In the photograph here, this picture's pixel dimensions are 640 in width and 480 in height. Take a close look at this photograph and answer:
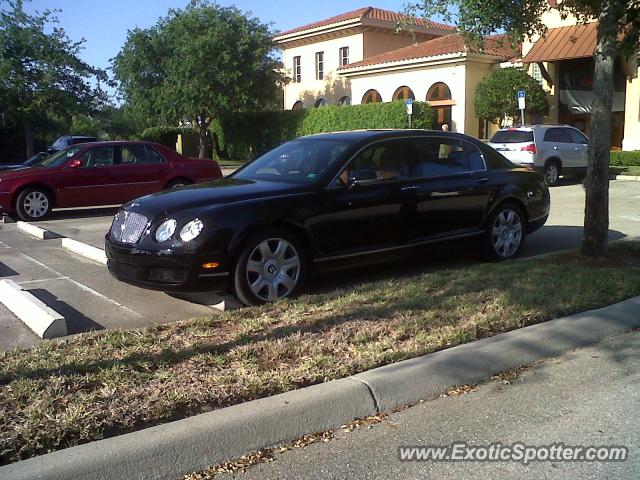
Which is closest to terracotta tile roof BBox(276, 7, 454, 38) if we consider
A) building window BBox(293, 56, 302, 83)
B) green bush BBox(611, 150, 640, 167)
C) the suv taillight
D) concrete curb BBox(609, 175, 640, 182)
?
building window BBox(293, 56, 302, 83)

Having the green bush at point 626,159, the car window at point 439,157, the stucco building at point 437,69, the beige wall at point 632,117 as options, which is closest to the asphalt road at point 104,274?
the car window at point 439,157

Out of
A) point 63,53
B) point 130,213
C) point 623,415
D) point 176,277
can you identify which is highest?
point 63,53

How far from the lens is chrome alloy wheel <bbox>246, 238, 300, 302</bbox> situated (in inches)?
232

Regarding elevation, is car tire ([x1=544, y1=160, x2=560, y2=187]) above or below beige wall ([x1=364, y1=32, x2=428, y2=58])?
Result: below

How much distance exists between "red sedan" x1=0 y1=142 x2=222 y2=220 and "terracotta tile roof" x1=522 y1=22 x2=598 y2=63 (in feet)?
53.6

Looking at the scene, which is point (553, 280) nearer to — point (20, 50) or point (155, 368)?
point (155, 368)

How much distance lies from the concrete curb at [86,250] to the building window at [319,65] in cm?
3389

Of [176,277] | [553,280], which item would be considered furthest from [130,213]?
[553,280]

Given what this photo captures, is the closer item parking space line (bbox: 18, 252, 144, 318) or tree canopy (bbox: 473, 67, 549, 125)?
parking space line (bbox: 18, 252, 144, 318)

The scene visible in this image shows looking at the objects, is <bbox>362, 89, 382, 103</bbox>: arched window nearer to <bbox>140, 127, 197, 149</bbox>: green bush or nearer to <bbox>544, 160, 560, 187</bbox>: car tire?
<bbox>140, 127, 197, 149</bbox>: green bush

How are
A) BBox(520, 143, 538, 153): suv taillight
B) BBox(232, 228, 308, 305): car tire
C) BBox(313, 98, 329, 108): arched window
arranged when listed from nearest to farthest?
BBox(232, 228, 308, 305): car tire, BBox(520, 143, 538, 153): suv taillight, BBox(313, 98, 329, 108): arched window

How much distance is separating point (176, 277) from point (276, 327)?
1.03 meters

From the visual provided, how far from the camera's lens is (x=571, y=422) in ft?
13.0

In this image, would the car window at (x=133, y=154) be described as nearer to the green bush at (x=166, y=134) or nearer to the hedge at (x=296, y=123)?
the hedge at (x=296, y=123)
